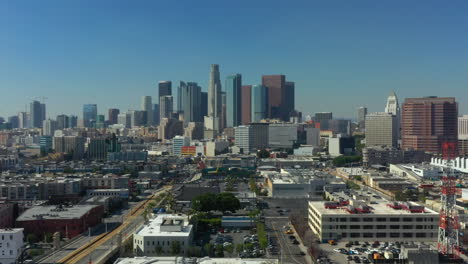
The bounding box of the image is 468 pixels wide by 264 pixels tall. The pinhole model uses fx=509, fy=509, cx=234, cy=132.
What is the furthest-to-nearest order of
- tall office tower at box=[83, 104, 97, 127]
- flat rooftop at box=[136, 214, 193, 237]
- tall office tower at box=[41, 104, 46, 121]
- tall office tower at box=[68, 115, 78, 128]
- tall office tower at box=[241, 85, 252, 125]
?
tall office tower at box=[83, 104, 97, 127]
tall office tower at box=[41, 104, 46, 121]
tall office tower at box=[68, 115, 78, 128]
tall office tower at box=[241, 85, 252, 125]
flat rooftop at box=[136, 214, 193, 237]

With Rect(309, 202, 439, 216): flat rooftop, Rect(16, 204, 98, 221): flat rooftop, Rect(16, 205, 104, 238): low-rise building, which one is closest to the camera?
Rect(309, 202, 439, 216): flat rooftop

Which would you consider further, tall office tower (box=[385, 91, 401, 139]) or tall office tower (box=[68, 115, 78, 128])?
tall office tower (box=[68, 115, 78, 128])

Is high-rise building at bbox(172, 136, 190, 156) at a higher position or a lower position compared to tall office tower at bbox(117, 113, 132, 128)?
lower

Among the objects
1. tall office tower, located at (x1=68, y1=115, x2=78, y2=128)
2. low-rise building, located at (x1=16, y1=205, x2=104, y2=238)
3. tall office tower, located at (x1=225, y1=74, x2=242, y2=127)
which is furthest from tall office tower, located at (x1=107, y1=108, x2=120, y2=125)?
low-rise building, located at (x1=16, y1=205, x2=104, y2=238)

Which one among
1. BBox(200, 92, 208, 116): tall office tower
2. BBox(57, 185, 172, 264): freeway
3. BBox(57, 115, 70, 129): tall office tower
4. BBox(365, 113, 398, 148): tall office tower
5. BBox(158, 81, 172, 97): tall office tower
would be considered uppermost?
BBox(158, 81, 172, 97): tall office tower

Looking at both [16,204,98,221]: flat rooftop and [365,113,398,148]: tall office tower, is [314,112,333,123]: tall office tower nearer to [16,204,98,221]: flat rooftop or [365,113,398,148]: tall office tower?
[365,113,398,148]: tall office tower

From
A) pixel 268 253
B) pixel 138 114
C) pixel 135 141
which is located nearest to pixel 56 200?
pixel 268 253
